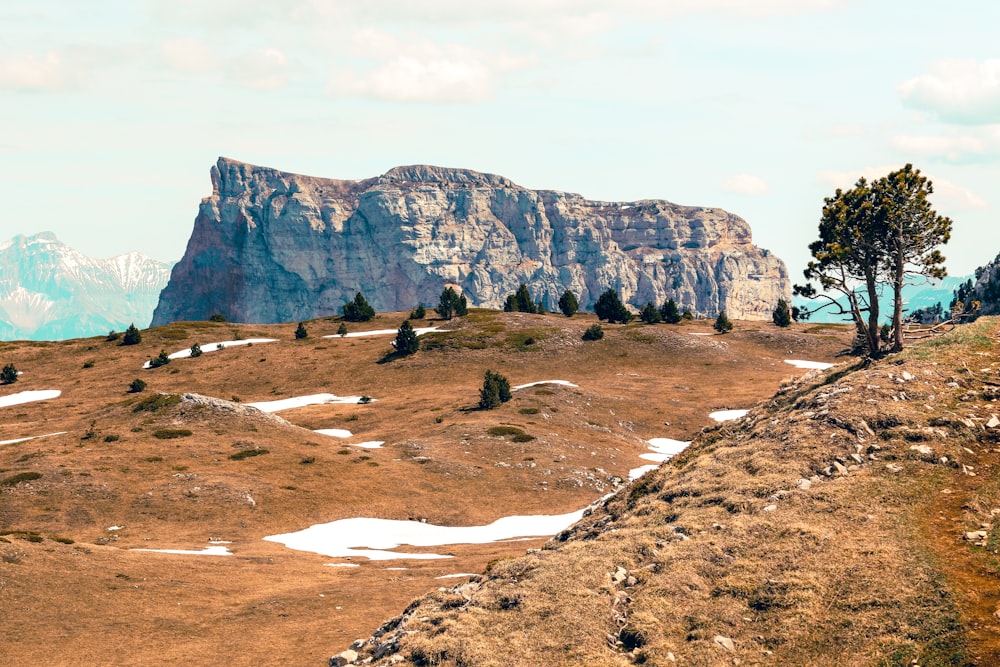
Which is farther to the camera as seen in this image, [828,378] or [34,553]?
[34,553]

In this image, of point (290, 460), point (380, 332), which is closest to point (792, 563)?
point (290, 460)

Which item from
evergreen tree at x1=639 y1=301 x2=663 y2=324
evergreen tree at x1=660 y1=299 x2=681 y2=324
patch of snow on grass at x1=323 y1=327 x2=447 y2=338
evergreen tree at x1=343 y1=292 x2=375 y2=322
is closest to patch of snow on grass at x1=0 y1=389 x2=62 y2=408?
patch of snow on grass at x1=323 y1=327 x2=447 y2=338

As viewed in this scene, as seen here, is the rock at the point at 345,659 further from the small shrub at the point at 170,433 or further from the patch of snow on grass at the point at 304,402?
the patch of snow on grass at the point at 304,402

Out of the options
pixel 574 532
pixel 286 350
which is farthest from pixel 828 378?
pixel 286 350

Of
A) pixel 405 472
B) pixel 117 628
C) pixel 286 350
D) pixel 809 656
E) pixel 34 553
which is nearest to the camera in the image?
pixel 809 656

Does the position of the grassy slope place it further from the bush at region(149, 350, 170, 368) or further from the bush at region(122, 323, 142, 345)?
the bush at region(122, 323, 142, 345)

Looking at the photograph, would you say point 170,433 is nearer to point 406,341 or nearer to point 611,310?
point 406,341

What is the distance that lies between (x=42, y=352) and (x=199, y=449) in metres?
67.3

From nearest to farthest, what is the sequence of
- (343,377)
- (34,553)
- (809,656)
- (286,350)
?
(809,656)
(34,553)
(343,377)
(286,350)

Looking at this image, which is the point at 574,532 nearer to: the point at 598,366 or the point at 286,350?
the point at 598,366

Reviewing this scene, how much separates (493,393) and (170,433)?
2984 cm

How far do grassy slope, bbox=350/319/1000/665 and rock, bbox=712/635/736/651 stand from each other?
0.11 feet

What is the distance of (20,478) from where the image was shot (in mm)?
53812

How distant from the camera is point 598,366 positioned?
10388 centimetres
